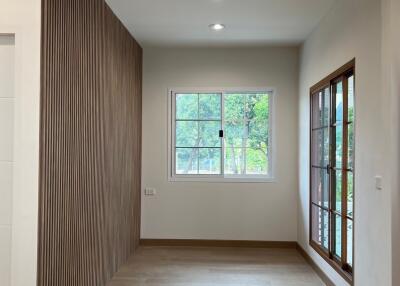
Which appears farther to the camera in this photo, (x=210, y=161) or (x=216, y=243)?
(x=210, y=161)

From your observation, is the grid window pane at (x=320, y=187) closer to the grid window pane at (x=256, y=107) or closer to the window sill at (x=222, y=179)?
the window sill at (x=222, y=179)

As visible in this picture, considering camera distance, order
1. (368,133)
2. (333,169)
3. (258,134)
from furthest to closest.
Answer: (258,134) < (333,169) < (368,133)

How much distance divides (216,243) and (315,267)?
1.46 m

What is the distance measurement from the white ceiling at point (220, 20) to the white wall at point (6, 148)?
143cm

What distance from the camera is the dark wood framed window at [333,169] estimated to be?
3051mm

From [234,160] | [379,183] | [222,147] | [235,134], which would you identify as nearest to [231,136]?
[235,134]

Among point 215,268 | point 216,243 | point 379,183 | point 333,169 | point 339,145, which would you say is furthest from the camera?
point 216,243

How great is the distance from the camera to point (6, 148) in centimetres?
226

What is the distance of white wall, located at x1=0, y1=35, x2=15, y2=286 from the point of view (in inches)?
88.0

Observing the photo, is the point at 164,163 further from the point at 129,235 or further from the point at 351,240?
the point at 351,240

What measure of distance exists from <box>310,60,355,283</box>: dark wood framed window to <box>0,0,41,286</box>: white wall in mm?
2414

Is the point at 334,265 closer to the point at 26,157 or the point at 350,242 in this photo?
the point at 350,242

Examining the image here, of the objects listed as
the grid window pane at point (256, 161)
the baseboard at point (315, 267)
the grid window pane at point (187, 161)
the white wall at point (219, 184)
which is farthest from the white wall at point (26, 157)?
the grid window pane at point (256, 161)

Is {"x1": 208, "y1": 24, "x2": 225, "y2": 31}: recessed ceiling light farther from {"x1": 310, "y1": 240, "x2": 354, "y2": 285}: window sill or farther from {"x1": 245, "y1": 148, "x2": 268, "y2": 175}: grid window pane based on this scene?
{"x1": 310, "y1": 240, "x2": 354, "y2": 285}: window sill
